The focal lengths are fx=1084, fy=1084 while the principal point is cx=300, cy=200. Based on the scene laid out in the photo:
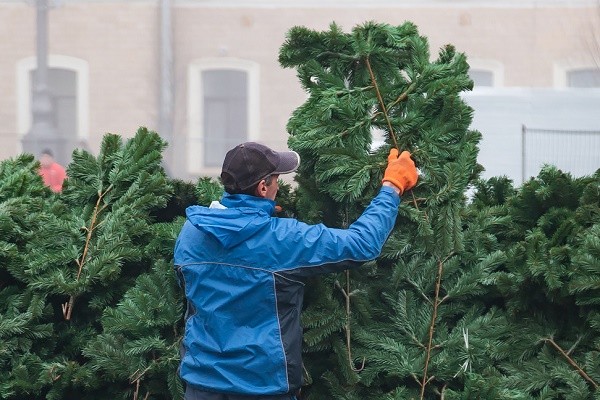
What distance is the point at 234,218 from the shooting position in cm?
344

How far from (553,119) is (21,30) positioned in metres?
13.8

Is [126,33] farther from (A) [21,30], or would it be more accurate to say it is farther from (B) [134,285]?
(B) [134,285]

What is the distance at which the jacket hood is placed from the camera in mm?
3391

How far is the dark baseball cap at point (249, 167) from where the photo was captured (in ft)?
11.4

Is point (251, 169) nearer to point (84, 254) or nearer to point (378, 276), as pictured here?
point (378, 276)

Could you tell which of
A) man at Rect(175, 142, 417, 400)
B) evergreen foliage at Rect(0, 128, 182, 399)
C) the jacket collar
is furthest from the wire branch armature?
the jacket collar

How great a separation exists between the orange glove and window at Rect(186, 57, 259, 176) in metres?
18.5

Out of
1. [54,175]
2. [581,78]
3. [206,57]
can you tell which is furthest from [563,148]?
[206,57]

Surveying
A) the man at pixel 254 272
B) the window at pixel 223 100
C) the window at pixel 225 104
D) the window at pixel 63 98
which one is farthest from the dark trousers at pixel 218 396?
the window at pixel 63 98

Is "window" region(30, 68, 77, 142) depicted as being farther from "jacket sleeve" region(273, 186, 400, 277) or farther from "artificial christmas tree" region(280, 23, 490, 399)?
"jacket sleeve" region(273, 186, 400, 277)

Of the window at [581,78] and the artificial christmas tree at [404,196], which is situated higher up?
the window at [581,78]

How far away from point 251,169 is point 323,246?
0.35 m

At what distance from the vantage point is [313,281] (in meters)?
3.85

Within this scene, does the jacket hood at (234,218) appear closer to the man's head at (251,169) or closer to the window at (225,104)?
the man's head at (251,169)
